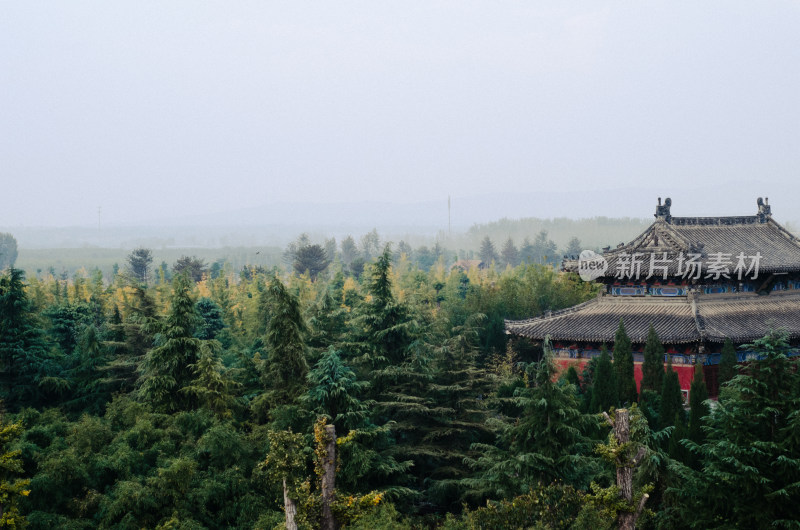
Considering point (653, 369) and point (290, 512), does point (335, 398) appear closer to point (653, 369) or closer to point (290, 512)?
point (290, 512)

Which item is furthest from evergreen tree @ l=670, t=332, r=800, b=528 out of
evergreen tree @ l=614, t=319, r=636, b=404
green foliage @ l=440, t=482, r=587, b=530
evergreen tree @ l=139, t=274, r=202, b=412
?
evergreen tree @ l=139, t=274, r=202, b=412

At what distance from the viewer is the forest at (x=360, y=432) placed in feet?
37.0

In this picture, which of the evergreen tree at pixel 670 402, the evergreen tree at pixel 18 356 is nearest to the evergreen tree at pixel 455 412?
the evergreen tree at pixel 670 402

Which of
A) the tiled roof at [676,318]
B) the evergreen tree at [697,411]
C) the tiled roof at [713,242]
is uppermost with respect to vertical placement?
the tiled roof at [713,242]

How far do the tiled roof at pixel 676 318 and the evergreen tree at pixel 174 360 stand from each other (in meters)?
12.9

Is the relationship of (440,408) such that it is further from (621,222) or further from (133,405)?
(621,222)

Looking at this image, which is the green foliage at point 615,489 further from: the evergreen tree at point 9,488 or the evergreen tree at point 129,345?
the evergreen tree at point 129,345

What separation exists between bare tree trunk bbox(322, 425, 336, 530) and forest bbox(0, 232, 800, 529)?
1.4 inches

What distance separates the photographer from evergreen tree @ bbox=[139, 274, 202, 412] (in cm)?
1905

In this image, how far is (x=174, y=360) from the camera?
19.3 meters

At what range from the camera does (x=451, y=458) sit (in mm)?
17672

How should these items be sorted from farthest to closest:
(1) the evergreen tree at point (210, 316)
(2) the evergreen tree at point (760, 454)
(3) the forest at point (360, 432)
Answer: (1) the evergreen tree at point (210, 316) < (3) the forest at point (360, 432) < (2) the evergreen tree at point (760, 454)

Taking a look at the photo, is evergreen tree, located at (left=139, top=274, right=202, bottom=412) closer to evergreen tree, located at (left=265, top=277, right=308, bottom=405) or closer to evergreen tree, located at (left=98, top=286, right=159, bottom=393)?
evergreen tree, located at (left=98, top=286, right=159, bottom=393)

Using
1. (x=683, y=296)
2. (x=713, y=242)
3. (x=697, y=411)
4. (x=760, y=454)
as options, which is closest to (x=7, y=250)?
(x=713, y=242)
